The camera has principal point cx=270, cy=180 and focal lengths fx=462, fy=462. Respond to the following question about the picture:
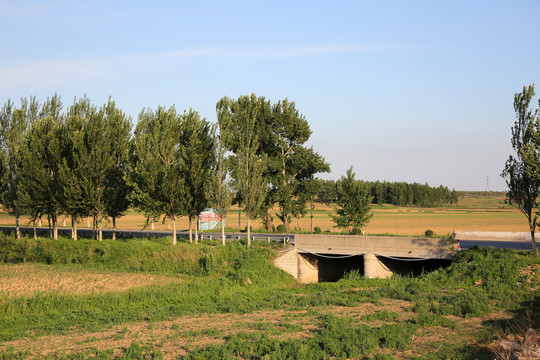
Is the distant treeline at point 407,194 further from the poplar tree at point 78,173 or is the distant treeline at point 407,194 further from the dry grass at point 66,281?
the dry grass at point 66,281

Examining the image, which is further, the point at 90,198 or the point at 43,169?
the point at 43,169

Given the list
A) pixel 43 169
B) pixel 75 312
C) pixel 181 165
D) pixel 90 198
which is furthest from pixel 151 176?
pixel 75 312

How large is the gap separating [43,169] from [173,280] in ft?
69.3

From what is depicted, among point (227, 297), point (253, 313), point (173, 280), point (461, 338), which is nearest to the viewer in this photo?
point (461, 338)

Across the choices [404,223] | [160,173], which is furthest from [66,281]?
[404,223]

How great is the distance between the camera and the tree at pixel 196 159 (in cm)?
3841

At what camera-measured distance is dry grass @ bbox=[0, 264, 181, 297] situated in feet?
92.0

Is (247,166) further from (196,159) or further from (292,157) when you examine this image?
(292,157)

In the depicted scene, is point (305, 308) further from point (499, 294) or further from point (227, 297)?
point (499, 294)

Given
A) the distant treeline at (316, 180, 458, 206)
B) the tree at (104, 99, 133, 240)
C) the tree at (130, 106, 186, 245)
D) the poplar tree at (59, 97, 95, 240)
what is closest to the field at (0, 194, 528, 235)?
the tree at (130, 106, 186, 245)

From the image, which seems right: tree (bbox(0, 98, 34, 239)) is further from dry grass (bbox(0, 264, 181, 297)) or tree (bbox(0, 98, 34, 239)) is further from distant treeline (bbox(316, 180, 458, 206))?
distant treeline (bbox(316, 180, 458, 206))

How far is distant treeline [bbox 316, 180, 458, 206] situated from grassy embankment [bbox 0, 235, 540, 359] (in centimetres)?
12632

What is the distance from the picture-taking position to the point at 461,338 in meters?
15.9

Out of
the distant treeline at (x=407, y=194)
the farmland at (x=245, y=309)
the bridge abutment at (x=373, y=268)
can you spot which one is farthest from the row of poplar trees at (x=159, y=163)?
the distant treeline at (x=407, y=194)
